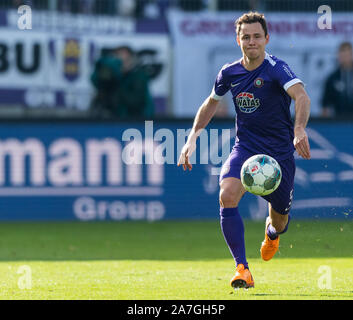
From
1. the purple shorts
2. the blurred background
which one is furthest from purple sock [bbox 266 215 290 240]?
the blurred background

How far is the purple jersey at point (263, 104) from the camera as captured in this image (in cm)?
798

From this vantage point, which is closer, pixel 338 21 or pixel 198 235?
pixel 198 235

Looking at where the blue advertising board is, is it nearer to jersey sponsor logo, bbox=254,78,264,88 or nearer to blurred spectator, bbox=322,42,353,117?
blurred spectator, bbox=322,42,353,117

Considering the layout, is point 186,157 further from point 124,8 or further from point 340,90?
point 124,8

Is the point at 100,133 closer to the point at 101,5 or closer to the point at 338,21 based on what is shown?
the point at 101,5

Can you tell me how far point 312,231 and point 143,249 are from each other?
1.92 metres

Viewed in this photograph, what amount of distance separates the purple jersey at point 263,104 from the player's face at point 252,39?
16cm

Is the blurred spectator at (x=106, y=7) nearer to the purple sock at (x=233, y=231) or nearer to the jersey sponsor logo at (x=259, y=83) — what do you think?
the jersey sponsor logo at (x=259, y=83)

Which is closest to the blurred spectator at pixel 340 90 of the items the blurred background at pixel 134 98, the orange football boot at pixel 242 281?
the blurred background at pixel 134 98

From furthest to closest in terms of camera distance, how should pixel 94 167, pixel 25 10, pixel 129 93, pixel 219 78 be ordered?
1. pixel 25 10
2. pixel 129 93
3. pixel 94 167
4. pixel 219 78

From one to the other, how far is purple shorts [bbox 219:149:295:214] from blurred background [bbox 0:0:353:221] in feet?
14.2
